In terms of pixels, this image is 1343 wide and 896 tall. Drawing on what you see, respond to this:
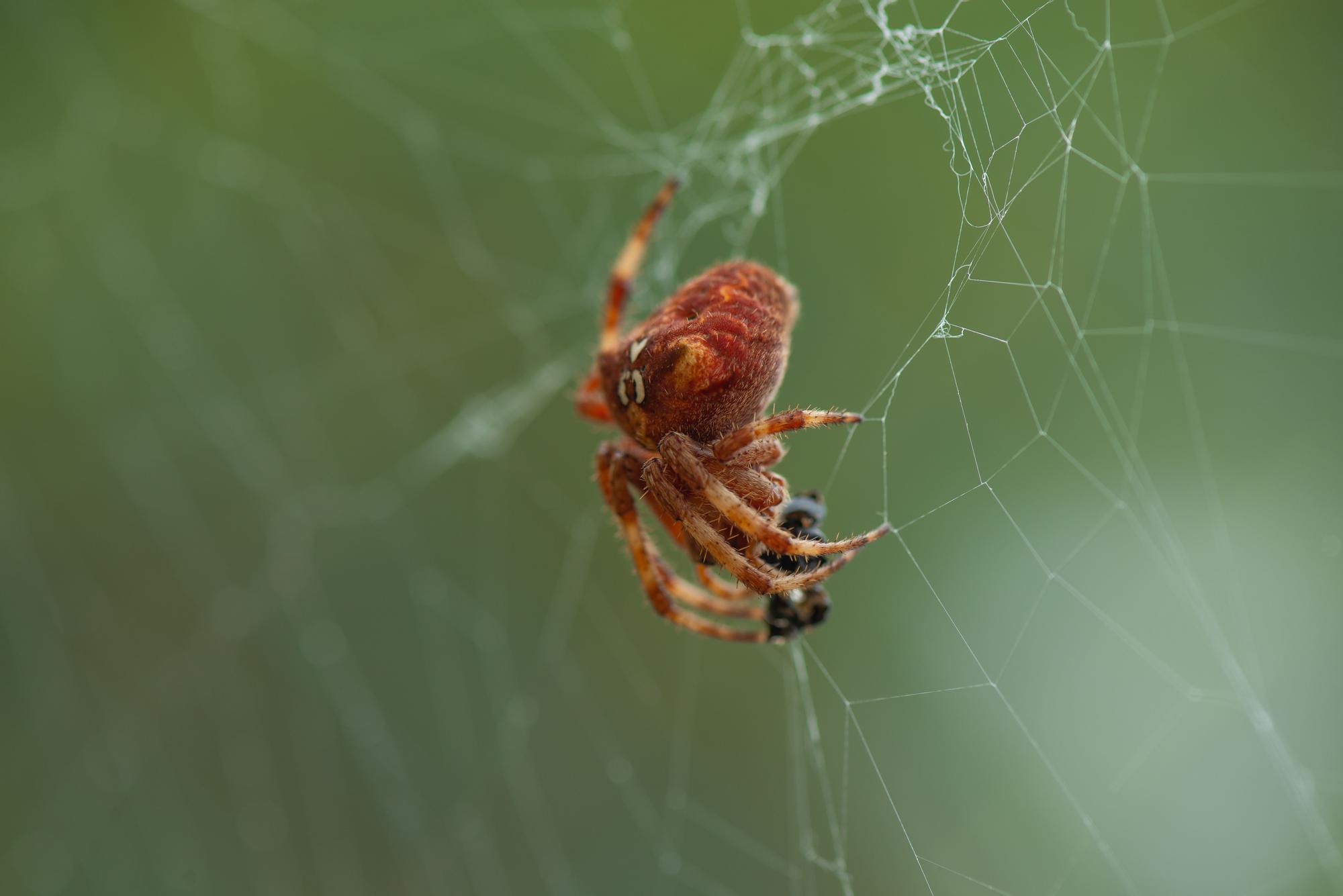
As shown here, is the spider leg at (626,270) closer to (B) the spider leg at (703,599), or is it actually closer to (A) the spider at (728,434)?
(A) the spider at (728,434)

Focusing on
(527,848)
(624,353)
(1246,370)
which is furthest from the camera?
(527,848)

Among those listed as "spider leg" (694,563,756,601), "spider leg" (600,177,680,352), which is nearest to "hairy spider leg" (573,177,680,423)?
"spider leg" (600,177,680,352)

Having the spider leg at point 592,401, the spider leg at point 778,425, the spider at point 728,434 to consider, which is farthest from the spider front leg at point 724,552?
the spider leg at point 592,401

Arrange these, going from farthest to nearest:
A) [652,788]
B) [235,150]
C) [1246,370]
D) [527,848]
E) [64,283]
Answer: [64,283] → [235,150] → [527,848] → [652,788] → [1246,370]

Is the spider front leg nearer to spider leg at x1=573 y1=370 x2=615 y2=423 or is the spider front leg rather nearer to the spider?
the spider


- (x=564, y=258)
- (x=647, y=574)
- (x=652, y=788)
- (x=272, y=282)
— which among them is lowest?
(x=652, y=788)

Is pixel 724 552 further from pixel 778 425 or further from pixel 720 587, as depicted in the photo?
pixel 720 587

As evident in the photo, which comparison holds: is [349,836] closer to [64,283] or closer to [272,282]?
[272,282]

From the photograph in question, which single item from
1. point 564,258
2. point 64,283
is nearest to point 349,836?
point 564,258
